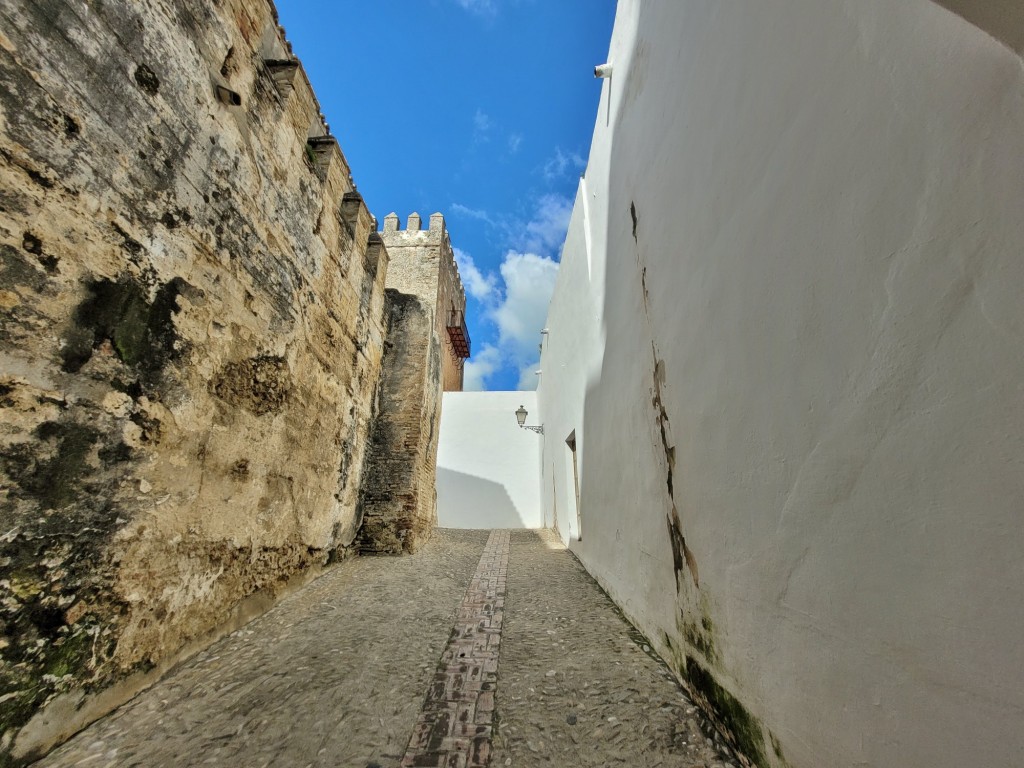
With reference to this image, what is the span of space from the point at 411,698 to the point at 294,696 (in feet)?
1.70

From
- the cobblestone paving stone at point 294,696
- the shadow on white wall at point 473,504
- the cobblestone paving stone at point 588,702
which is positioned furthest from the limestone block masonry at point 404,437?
the shadow on white wall at point 473,504

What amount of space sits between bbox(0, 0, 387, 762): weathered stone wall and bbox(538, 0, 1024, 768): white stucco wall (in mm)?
2499

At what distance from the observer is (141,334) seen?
201 centimetres

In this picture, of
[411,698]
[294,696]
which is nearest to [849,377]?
A: [411,698]

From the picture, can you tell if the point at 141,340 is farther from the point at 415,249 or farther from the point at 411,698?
the point at 415,249

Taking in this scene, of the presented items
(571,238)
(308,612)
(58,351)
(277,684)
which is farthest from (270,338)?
(571,238)

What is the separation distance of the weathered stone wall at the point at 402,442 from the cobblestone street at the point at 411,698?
5.41 ft

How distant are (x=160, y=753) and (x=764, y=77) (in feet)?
10.2

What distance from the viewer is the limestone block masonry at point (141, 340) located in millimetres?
1526

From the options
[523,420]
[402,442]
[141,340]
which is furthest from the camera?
[523,420]

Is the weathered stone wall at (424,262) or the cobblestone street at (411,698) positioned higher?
the weathered stone wall at (424,262)

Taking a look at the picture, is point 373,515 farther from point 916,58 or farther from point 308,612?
point 916,58

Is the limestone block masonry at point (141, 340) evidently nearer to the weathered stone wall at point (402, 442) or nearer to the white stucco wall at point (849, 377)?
the weathered stone wall at point (402, 442)

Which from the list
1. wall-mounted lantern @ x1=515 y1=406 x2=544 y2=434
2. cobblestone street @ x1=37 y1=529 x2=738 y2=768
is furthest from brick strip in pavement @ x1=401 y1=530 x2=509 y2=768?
wall-mounted lantern @ x1=515 y1=406 x2=544 y2=434
